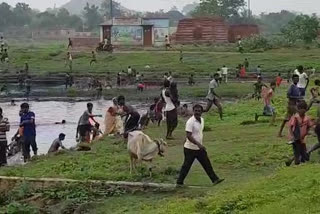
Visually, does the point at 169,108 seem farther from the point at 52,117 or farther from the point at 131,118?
the point at 52,117

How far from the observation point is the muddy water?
1050 inches

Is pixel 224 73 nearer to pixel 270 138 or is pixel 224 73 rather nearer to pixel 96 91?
pixel 96 91

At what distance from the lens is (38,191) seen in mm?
14391

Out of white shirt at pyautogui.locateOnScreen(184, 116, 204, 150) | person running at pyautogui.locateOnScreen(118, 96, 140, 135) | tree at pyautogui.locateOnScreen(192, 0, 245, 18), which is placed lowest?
person running at pyautogui.locateOnScreen(118, 96, 140, 135)

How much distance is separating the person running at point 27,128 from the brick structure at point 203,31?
5366 cm

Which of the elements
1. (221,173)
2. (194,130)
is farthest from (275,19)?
(194,130)

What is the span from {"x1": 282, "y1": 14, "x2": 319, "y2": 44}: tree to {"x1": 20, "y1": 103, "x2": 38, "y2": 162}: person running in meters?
48.4

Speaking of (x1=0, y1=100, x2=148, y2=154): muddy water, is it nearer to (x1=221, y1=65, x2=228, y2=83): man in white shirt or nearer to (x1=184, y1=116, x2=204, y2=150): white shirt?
(x1=221, y1=65, x2=228, y2=83): man in white shirt

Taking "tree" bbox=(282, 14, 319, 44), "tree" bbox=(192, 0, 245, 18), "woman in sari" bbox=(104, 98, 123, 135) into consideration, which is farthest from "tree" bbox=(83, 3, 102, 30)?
"woman in sari" bbox=(104, 98, 123, 135)

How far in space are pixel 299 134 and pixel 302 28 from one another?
175 ft

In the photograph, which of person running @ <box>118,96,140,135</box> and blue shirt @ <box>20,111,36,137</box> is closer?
person running @ <box>118,96,140,135</box>

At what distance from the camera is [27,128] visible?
61.1 feet

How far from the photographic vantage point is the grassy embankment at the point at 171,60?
51.5m

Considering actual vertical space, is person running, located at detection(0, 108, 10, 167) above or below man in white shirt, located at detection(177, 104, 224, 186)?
below
